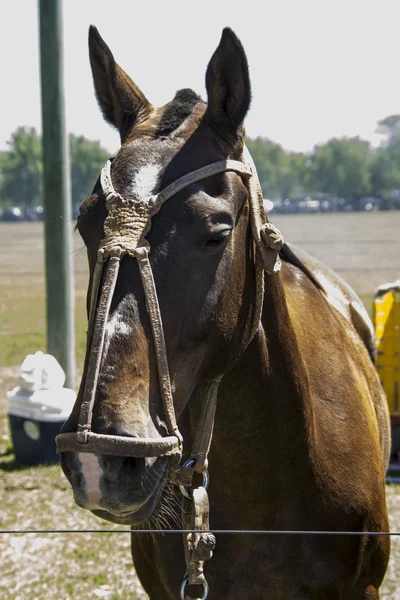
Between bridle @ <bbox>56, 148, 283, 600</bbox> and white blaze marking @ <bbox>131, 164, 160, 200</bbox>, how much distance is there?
3 cm

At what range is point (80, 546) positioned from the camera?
5355 millimetres

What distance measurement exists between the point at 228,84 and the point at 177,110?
6.9 inches

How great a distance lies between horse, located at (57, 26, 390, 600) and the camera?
197 centimetres

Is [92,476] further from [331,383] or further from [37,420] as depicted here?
[37,420]

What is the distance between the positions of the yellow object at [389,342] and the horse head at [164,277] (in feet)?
12.2

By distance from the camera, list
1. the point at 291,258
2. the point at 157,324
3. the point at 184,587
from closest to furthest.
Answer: the point at 157,324, the point at 184,587, the point at 291,258

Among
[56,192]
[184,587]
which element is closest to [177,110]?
[184,587]

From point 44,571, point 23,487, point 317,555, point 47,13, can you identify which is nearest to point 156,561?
point 317,555

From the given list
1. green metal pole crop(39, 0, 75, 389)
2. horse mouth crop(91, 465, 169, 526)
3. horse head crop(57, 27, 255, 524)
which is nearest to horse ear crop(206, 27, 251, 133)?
horse head crop(57, 27, 255, 524)

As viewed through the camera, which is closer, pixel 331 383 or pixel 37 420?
pixel 331 383

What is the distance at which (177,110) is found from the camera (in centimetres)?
243

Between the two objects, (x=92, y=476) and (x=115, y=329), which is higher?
(x=115, y=329)

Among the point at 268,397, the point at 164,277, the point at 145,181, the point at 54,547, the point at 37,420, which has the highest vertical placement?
the point at 145,181

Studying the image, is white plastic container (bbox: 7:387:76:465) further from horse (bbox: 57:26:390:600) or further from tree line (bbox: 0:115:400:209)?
tree line (bbox: 0:115:400:209)
